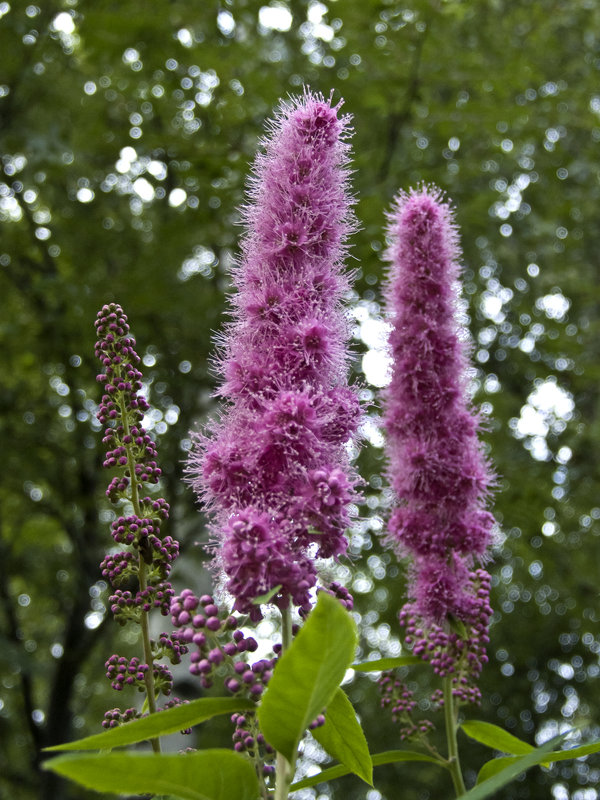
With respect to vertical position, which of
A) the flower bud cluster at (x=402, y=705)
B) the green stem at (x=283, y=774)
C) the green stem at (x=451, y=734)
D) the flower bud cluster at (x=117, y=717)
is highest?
the green stem at (x=283, y=774)

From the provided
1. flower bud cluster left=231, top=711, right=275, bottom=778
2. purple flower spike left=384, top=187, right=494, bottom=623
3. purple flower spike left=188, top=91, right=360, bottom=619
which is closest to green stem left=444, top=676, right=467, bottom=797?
purple flower spike left=384, top=187, right=494, bottom=623

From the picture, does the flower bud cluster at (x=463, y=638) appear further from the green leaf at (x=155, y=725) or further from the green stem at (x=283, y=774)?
the green leaf at (x=155, y=725)

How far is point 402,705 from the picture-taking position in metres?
2.63

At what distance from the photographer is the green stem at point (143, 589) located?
1.76 metres

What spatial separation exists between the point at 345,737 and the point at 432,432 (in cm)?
91

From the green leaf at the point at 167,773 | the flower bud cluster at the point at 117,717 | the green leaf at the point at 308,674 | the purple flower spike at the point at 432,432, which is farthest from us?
the purple flower spike at the point at 432,432

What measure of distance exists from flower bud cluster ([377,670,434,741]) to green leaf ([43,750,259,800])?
1.14 meters

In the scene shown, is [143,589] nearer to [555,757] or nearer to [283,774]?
[283,774]

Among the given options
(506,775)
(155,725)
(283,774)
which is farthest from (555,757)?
(155,725)

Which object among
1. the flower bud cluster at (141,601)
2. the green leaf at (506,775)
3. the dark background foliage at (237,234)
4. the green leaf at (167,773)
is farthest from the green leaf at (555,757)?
the dark background foliage at (237,234)

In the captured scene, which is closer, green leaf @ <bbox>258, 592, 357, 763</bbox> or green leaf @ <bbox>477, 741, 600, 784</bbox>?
green leaf @ <bbox>258, 592, 357, 763</bbox>

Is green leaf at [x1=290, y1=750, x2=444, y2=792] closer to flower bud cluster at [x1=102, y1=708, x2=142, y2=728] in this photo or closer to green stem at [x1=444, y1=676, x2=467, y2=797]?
green stem at [x1=444, y1=676, x2=467, y2=797]

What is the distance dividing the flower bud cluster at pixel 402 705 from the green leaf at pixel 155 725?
1085 mm

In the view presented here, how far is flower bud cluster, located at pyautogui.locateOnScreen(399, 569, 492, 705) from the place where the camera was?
2.44 meters
